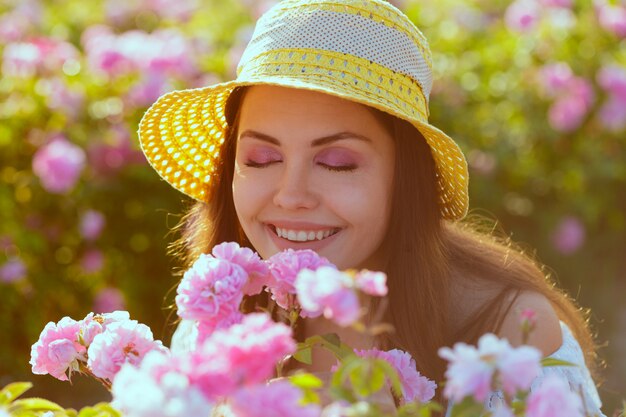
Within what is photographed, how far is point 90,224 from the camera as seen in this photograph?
162 inches

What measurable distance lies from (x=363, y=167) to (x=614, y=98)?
3191mm

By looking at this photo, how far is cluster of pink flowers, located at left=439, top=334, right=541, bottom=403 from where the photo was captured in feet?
3.25

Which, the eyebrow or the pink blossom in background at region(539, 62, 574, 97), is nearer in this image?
the eyebrow

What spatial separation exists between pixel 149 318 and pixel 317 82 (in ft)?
8.21

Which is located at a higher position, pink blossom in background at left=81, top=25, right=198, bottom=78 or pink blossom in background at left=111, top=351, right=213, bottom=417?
pink blossom in background at left=111, top=351, right=213, bottom=417

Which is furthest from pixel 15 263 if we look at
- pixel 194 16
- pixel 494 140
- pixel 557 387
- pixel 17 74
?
pixel 557 387

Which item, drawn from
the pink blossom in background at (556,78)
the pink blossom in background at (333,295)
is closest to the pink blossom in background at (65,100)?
the pink blossom in background at (556,78)

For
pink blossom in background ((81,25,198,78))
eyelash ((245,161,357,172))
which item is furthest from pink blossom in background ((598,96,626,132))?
eyelash ((245,161,357,172))

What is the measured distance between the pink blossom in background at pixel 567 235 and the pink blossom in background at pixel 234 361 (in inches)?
162

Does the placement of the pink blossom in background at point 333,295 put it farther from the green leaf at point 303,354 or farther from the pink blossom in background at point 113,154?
the pink blossom in background at point 113,154

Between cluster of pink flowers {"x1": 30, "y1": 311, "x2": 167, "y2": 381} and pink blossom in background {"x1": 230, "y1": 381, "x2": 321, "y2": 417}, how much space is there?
17.2 inches

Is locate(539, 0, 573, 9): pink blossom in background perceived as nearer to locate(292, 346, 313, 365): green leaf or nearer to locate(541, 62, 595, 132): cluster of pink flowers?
locate(541, 62, 595, 132): cluster of pink flowers

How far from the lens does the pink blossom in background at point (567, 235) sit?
4926 mm

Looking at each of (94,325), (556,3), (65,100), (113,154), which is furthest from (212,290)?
(556,3)
